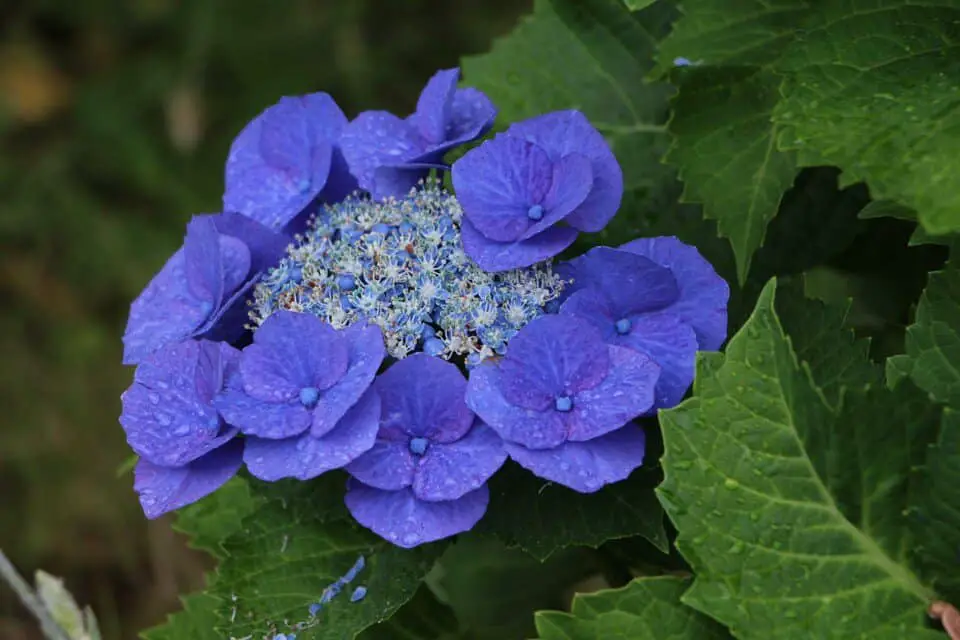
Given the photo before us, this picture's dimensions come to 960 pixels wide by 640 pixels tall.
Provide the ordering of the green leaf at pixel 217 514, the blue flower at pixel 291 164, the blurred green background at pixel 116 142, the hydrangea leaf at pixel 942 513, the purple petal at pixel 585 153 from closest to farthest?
the hydrangea leaf at pixel 942 513
the purple petal at pixel 585 153
the blue flower at pixel 291 164
the green leaf at pixel 217 514
the blurred green background at pixel 116 142

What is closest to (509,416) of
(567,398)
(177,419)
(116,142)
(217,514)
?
(567,398)

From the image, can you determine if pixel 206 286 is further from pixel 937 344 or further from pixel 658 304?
pixel 937 344

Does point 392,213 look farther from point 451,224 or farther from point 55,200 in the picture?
point 55,200

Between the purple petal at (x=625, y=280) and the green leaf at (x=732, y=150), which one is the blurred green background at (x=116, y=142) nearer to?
the green leaf at (x=732, y=150)

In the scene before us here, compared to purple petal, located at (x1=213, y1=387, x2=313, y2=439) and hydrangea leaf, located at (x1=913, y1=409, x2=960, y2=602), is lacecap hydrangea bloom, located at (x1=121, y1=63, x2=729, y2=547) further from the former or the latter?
hydrangea leaf, located at (x1=913, y1=409, x2=960, y2=602)

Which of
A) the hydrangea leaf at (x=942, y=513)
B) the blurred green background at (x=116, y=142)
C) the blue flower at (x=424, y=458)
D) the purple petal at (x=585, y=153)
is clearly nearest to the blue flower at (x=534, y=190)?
Result: the purple petal at (x=585, y=153)

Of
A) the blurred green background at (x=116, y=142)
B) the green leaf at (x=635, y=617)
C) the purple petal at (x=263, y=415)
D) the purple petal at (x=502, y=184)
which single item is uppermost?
the purple petal at (x=502, y=184)

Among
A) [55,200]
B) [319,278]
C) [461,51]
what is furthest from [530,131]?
[55,200]

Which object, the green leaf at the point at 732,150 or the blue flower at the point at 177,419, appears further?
the green leaf at the point at 732,150
